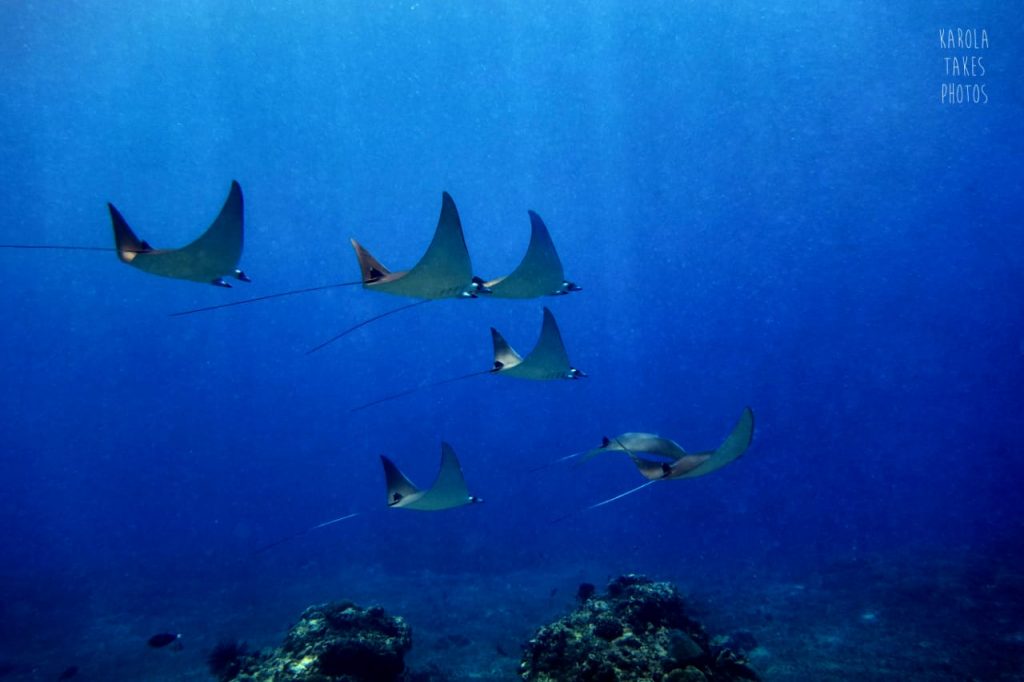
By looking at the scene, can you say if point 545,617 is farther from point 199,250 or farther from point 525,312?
point 525,312

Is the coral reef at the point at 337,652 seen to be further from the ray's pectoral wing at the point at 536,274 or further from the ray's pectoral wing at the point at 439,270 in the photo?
the ray's pectoral wing at the point at 536,274

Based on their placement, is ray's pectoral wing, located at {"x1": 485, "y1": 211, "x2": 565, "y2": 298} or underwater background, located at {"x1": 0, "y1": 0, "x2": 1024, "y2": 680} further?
underwater background, located at {"x1": 0, "y1": 0, "x2": 1024, "y2": 680}

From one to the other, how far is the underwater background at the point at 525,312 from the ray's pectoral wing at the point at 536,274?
6.01 m

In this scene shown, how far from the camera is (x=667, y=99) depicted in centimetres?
3962

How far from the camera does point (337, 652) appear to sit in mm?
6238

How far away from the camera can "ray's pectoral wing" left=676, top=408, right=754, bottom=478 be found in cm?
368

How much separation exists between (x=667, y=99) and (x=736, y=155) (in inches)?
374

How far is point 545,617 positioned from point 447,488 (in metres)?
9.25

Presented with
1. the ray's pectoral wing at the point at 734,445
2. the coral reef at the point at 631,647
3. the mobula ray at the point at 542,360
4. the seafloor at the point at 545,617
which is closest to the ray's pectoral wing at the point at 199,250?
the mobula ray at the point at 542,360

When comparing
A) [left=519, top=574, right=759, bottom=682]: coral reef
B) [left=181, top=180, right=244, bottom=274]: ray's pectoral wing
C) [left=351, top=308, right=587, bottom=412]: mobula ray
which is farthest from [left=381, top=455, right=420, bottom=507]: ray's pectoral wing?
[left=181, top=180, right=244, bottom=274]: ray's pectoral wing

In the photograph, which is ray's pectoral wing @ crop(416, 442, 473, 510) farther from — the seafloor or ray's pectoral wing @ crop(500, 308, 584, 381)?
the seafloor

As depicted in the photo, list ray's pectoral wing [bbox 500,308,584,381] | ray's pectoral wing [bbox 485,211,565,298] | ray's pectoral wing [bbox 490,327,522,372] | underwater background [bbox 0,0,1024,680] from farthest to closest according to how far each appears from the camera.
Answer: underwater background [bbox 0,0,1024,680] < ray's pectoral wing [bbox 490,327,522,372] < ray's pectoral wing [bbox 500,308,584,381] < ray's pectoral wing [bbox 485,211,565,298]

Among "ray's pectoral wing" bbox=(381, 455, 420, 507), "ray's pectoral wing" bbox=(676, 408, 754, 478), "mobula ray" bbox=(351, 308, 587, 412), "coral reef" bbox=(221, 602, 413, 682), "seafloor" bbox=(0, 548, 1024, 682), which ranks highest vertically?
"mobula ray" bbox=(351, 308, 587, 412)

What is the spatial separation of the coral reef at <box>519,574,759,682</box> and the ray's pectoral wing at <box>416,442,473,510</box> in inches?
73.8
